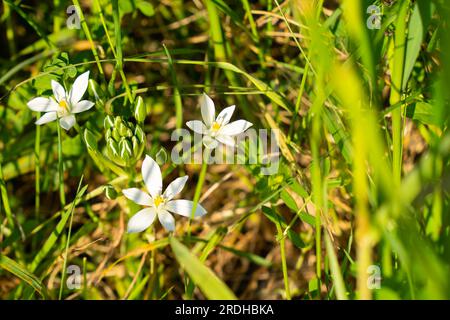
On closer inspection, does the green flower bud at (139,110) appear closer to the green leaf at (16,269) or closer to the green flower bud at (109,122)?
the green flower bud at (109,122)

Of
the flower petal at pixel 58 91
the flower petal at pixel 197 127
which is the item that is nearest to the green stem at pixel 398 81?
the flower petal at pixel 197 127

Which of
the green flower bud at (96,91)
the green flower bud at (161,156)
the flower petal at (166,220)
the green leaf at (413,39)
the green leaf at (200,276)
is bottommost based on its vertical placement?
the green leaf at (200,276)

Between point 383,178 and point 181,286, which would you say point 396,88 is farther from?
point 181,286

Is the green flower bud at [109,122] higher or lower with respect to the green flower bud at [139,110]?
lower

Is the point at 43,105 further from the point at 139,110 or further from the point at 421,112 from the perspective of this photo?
the point at 421,112

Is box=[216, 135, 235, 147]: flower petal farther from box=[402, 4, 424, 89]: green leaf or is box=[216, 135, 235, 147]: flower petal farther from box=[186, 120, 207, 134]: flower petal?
box=[402, 4, 424, 89]: green leaf

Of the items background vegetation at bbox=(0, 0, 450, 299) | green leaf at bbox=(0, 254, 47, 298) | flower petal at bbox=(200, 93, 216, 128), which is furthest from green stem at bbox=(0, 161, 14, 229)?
flower petal at bbox=(200, 93, 216, 128)

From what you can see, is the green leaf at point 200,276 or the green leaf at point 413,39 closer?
the green leaf at point 200,276
